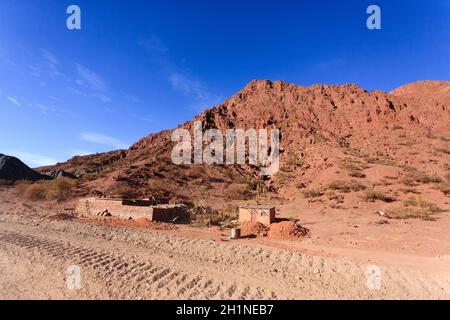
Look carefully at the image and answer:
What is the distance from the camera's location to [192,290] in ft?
20.2

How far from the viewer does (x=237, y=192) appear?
29.1 metres

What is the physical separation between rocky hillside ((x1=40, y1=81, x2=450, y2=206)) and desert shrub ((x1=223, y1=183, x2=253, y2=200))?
17 cm

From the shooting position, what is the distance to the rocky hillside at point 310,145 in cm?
2980

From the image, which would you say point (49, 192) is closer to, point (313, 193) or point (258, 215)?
point (258, 215)

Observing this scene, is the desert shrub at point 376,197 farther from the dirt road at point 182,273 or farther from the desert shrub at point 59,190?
the desert shrub at point 59,190

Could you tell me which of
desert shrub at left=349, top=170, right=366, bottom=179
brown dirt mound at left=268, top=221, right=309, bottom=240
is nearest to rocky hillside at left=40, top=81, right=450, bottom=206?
desert shrub at left=349, top=170, right=366, bottom=179

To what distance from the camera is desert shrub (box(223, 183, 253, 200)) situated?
93.3 feet

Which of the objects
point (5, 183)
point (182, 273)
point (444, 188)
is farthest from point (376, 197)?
point (5, 183)

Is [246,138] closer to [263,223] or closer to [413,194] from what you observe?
[413,194]

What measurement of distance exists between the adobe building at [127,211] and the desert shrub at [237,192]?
414 inches

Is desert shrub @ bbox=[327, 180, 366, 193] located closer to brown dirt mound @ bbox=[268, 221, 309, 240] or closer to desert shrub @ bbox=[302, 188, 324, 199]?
desert shrub @ bbox=[302, 188, 324, 199]
